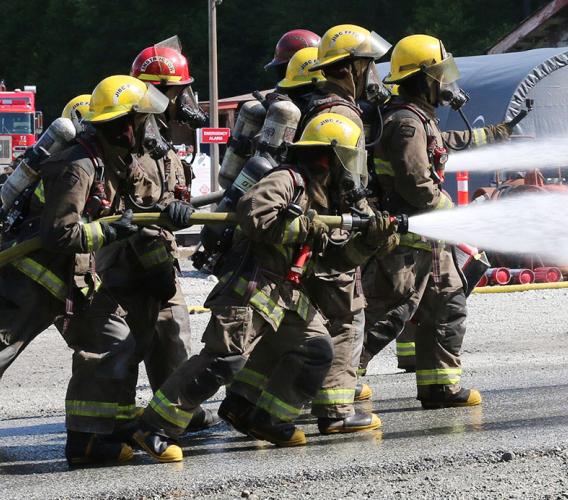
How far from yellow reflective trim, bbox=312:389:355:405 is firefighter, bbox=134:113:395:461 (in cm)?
24

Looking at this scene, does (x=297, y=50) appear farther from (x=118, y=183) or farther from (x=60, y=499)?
(x=60, y=499)

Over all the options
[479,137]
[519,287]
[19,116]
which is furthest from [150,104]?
[19,116]

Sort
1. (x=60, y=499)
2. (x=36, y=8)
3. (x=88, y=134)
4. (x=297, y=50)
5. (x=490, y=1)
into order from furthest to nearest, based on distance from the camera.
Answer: (x=36, y=8)
(x=490, y=1)
(x=297, y=50)
(x=88, y=134)
(x=60, y=499)

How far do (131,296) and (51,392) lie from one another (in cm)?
197

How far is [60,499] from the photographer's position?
4.81m

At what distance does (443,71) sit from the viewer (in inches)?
261

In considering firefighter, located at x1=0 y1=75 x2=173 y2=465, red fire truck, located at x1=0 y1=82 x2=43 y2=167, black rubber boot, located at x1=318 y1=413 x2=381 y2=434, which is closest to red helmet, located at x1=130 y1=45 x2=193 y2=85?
firefighter, located at x1=0 y1=75 x2=173 y2=465

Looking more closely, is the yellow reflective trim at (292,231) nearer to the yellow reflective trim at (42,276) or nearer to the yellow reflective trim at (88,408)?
the yellow reflective trim at (42,276)

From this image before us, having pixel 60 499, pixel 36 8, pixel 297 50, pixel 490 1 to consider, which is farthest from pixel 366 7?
pixel 60 499

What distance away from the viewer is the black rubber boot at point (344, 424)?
19.8ft

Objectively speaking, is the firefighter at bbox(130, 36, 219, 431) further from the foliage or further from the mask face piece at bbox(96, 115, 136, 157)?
the foliage

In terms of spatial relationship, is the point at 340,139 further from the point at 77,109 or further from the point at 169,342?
the point at 77,109

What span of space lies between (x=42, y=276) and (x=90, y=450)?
31.9 inches

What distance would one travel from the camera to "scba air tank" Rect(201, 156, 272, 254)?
584 cm
